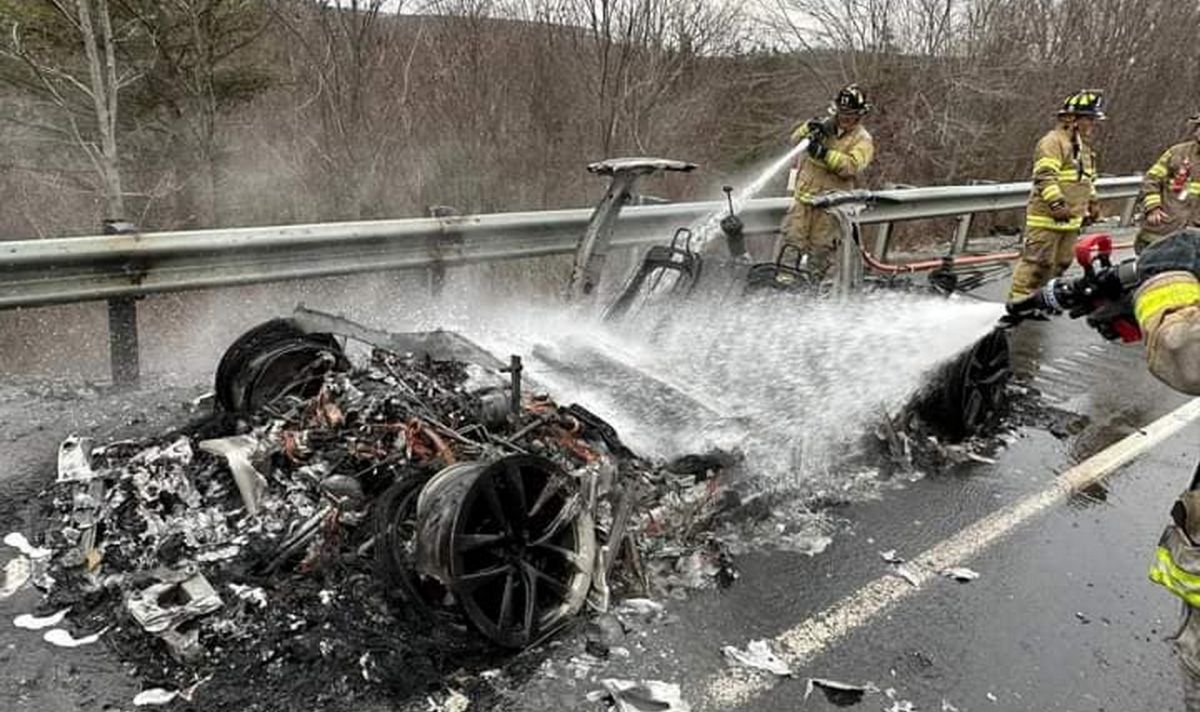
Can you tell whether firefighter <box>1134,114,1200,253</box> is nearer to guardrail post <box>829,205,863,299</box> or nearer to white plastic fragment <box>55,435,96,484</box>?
guardrail post <box>829,205,863,299</box>

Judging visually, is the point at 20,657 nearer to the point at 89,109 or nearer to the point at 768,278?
the point at 768,278

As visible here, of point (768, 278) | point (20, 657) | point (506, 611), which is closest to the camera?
point (20, 657)

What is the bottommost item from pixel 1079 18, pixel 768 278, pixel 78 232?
pixel 78 232

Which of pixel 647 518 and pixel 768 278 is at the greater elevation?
pixel 768 278

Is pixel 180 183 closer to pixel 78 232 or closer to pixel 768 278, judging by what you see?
pixel 78 232

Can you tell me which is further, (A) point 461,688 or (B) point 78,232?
(B) point 78,232

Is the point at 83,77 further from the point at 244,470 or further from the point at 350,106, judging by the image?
the point at 244,470

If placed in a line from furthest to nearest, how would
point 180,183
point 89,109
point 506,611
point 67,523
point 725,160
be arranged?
point 725,160, point 180,183, point 89,109, point 67,523, point 506,611

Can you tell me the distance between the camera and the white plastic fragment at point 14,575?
3.05 metres

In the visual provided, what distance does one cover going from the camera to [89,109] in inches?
490

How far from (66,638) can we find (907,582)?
3224 millimetres

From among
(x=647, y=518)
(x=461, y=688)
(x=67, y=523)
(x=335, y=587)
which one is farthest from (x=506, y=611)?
(x=67, y=523)

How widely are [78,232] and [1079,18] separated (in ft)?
64.3

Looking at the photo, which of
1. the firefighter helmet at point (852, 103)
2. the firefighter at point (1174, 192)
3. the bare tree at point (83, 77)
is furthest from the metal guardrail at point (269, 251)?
the bare tree at point (83, 77)
